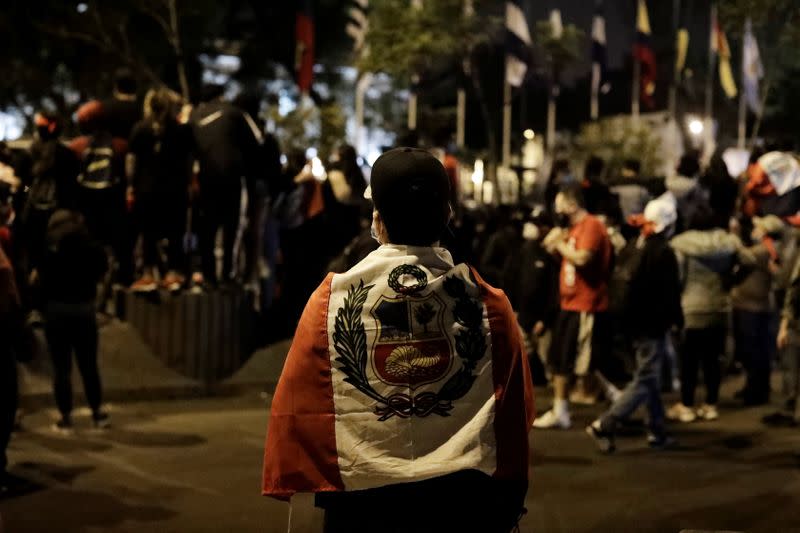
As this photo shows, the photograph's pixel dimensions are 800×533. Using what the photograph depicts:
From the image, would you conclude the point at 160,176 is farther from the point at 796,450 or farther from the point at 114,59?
the point at 114,59

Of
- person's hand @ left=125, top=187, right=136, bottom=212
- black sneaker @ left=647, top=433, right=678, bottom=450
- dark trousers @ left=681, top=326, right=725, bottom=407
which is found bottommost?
black sneaker @ left=647, top=433, right=678, bottom=450

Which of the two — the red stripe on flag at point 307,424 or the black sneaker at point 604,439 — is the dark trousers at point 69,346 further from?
the red stripe on flag at point 307,424

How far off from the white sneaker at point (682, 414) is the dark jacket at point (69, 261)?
17.3 ft

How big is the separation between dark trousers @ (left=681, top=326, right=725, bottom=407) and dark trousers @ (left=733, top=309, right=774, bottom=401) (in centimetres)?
105

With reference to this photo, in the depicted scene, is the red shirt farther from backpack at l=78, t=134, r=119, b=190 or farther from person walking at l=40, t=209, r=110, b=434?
backpack at l=78, t=134, r=119, b=190

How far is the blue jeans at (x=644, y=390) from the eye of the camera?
9.32 meters

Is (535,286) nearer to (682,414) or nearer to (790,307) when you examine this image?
(682,414)

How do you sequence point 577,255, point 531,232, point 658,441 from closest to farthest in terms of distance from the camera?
point 658,441
point 577,255
point 531,232

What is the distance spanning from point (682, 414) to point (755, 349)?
58.7 inches

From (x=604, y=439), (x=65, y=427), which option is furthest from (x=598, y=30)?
(x=65, y=427)

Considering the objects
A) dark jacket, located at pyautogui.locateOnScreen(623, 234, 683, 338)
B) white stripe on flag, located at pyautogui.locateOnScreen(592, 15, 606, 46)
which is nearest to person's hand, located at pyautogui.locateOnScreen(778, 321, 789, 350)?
dark jacket, located at pyautogui.locateOnScreen(623, 234, 683, 338)

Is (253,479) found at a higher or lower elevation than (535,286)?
lower

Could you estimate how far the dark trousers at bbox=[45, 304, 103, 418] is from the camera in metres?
9.45

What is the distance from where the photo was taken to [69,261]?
30.6 feet
